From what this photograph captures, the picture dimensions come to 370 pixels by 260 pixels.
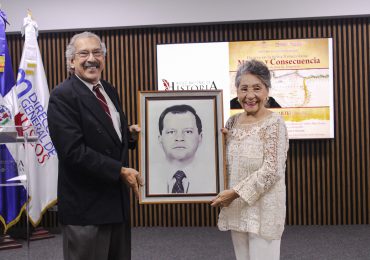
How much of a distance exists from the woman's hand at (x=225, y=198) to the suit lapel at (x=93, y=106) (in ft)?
1.84

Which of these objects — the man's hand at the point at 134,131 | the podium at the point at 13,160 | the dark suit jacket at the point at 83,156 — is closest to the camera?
the dark suit jacket at the point at 83,156

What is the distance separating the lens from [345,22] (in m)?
4.90

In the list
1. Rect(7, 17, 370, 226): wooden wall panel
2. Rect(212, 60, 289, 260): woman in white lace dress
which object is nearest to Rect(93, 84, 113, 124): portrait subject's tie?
Rect(212, 60, 289, 260): woman in white lace dress

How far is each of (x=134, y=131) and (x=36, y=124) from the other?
2.58 m

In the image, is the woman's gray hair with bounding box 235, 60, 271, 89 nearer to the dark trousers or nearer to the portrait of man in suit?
the portrait of man in suit

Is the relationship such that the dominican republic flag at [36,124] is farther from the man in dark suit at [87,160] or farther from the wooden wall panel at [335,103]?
the man in dark suit at [87,160]

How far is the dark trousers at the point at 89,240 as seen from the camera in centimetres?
194

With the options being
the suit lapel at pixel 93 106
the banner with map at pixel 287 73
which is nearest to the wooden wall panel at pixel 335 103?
the banner with map at pixel 287 73

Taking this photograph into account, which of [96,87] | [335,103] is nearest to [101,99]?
[96,87]

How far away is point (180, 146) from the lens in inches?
90.0

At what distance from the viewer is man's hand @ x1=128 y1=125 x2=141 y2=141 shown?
7.34 feet

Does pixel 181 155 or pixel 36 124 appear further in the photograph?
pixel 36 124

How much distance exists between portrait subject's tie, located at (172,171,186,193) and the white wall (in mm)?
2986

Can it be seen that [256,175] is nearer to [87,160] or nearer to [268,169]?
[268,169]
